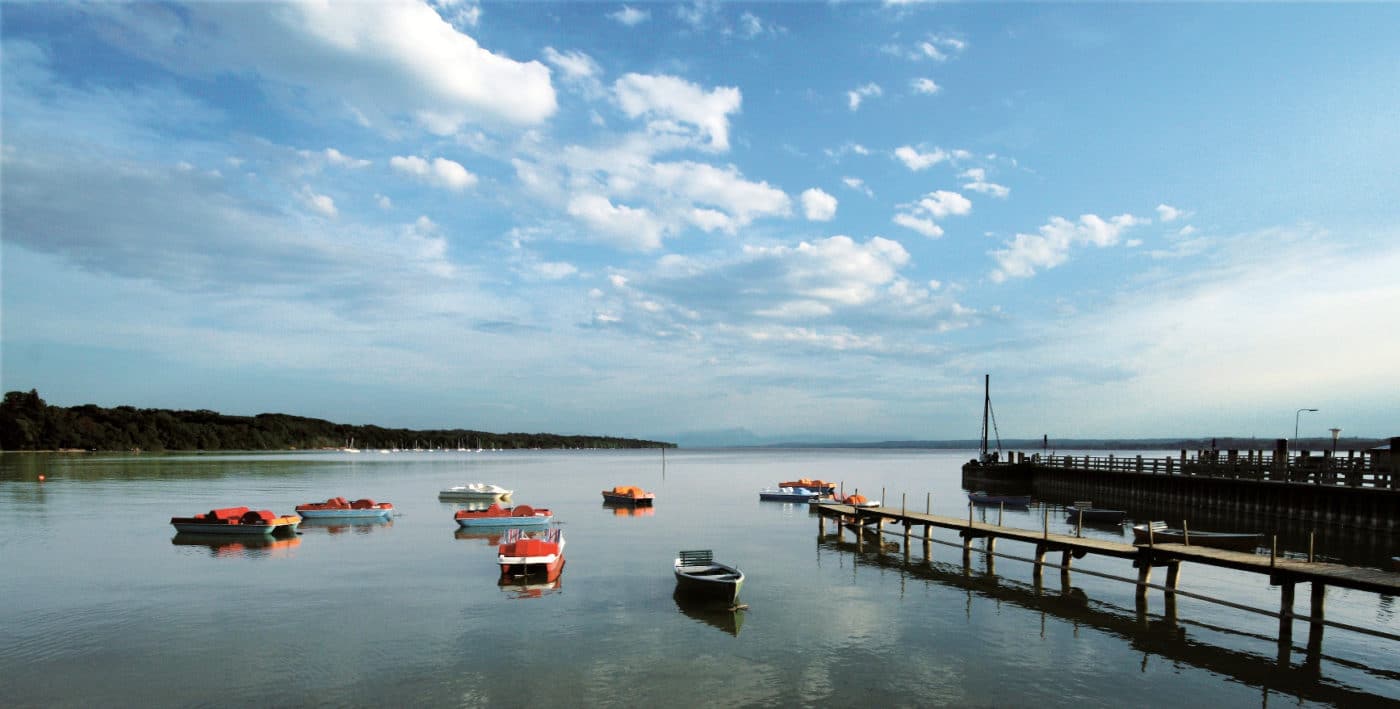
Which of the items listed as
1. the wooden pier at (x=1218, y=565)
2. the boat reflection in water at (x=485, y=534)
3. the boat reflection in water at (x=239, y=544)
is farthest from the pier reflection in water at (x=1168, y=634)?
the boat reflection in water at (x=239, y=544)

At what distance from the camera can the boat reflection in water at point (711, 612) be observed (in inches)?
956

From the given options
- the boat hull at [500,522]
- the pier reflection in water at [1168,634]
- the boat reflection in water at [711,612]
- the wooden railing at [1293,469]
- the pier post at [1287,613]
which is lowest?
the boat hull at [500,522]

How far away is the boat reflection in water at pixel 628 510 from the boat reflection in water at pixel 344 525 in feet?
56.2

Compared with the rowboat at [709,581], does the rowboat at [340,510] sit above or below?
below

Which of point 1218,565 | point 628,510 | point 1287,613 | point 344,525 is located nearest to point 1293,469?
point 1218,565

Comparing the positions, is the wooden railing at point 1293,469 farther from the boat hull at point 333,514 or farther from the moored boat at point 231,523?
the moored boat at point 231,523

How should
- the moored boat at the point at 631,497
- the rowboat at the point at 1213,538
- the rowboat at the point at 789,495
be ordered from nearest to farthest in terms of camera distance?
1. the rowboat at the point at 1213,538
2. the moored boat at the point at 631,497
3. the rowboat at the point at 789,495

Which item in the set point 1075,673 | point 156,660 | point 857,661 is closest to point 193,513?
point 156,660

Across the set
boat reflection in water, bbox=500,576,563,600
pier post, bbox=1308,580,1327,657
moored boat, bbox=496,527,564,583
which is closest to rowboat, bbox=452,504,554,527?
moored boat, bbox=496,527,564,583

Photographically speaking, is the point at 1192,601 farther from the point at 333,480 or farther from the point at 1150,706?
the point at 333,480

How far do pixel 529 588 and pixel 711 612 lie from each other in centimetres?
808

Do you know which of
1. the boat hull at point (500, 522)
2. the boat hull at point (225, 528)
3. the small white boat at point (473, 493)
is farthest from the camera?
the small white boat at point (473, 493)

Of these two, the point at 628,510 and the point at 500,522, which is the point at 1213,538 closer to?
the point at 500,522

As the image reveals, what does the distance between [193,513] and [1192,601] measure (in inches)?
2436
